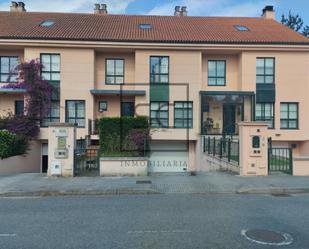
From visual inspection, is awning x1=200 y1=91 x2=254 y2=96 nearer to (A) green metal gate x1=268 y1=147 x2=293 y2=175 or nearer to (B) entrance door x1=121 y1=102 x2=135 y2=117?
(B) entrance door x1=121 y1=102 x2=135 y2=117

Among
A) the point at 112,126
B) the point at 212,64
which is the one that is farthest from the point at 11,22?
the point at 212,64

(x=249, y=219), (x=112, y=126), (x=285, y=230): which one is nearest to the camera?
(x=285, y=230)

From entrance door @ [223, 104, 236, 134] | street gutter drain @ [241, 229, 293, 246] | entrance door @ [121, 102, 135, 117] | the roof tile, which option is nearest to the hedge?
entrance door @ [121, 102, 135, 117]

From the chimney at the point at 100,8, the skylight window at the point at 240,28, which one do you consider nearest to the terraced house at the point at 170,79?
the skylight window at the point at 240,28

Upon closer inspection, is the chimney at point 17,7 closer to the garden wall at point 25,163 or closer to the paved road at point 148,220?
the garden wall at point 25,163

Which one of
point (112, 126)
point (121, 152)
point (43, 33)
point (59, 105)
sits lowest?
point (121, 152)

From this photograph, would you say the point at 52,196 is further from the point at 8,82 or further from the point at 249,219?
the point at 8,82

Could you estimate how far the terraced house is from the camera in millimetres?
22344

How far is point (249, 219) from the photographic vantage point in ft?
22.4

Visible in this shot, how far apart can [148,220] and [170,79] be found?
17.1 metres

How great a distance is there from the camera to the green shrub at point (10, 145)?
616 inches

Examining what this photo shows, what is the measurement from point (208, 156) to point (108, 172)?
750cm

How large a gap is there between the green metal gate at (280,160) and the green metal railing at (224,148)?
1454 millimetres

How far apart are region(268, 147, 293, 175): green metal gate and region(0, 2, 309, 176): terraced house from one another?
800 centimetres
